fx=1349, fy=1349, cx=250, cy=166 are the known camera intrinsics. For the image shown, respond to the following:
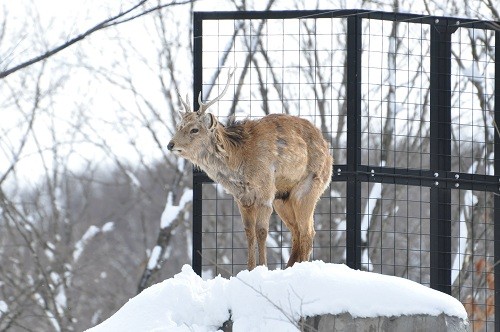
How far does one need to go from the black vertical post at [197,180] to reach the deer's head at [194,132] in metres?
0.25

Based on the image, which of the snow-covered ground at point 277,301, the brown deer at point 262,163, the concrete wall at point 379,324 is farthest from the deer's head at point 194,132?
the concrete wall at point 379,324

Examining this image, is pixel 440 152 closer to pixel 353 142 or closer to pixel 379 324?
pixel 353 142

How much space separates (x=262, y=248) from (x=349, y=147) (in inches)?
44.0

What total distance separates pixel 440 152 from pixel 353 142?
0.82 meters

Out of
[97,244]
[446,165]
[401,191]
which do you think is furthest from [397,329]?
[97,244]

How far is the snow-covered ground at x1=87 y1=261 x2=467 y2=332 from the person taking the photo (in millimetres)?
8258

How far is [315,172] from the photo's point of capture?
10.6 m

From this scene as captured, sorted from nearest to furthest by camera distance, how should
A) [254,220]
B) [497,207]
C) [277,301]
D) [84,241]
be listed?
1. [277,301]
2. [254,220]
3. [497,207]
4. [84,241]

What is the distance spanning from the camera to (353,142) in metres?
10.6

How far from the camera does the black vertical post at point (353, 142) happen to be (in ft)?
34.3

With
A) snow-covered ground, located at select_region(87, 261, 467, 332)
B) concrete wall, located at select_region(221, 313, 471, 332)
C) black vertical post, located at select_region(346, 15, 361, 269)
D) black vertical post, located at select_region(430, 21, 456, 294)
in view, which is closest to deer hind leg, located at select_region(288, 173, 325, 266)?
black vertical post, located at select_region(346, 15, 361, 269)

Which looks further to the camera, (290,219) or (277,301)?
(290,219)

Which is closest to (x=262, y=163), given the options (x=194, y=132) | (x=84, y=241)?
(x=194, y=132)

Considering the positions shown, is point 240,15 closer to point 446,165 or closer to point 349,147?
point 349,147
